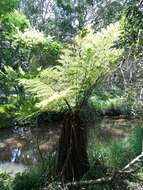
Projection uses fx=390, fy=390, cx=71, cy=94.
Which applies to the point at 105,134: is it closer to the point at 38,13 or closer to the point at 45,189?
the point at 45,189

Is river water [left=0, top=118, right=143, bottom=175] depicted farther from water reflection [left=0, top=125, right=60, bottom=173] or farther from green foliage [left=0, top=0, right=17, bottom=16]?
green foliage [left=0, top=0, right=17, bottom=16]

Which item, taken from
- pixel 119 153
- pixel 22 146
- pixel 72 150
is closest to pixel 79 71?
pixel 72 150

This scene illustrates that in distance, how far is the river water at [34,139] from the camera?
8.95 m

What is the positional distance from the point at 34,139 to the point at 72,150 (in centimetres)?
650

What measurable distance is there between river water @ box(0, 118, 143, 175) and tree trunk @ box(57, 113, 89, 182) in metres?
2.74

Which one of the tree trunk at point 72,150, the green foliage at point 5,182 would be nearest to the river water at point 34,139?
the green foliage at point 5,182

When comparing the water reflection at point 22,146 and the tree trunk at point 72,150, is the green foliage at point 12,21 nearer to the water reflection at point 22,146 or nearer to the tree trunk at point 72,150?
the water reflection at point 22,146

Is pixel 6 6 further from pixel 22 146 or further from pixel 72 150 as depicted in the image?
pixel 72 150

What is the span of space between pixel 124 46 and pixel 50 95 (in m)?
1.62

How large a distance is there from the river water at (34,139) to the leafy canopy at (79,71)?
3.05 meters

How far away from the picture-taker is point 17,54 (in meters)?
16.6

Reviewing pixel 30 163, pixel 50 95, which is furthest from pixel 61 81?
pixel 30 163

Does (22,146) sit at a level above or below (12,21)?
below

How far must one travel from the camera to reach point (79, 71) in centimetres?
516
